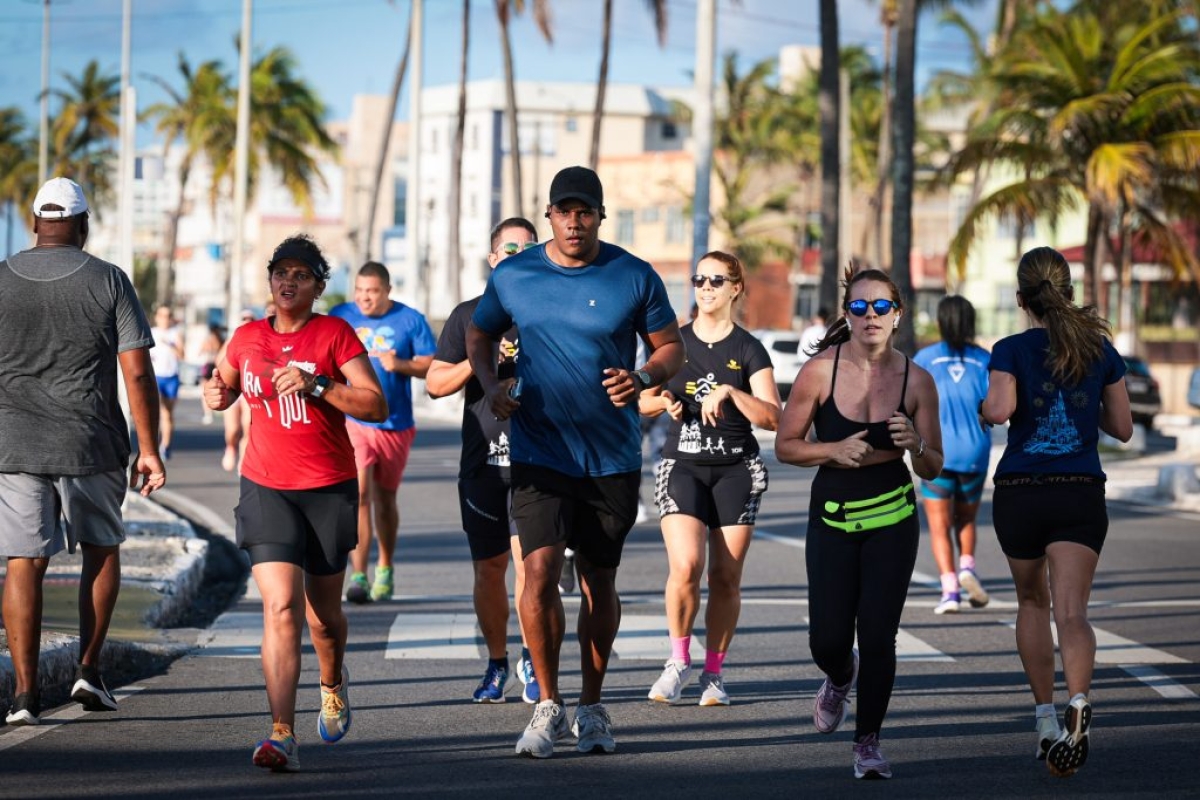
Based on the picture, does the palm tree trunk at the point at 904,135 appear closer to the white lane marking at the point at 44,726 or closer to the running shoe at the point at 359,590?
the running shoe at the point at 359,590

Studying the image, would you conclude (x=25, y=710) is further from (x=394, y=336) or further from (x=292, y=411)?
(x=394, y=336)

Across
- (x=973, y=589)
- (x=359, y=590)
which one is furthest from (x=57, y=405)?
(x=973, y=589)

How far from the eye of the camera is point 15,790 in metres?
6.47

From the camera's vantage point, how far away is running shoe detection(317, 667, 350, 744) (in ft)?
24.2

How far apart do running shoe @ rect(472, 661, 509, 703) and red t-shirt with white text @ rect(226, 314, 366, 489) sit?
1724mm

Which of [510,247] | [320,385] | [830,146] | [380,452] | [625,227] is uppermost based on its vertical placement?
[625,227]

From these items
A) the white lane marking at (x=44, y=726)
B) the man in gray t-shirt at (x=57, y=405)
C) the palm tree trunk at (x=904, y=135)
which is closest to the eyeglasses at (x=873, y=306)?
the man in gray t-shirt at (x=57, y=405)

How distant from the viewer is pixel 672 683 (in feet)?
28.7

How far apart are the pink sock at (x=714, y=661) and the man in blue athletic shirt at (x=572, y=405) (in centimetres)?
127

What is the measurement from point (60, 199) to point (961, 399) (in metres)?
6.39

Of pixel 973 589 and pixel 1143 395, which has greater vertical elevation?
pixel 1143 395

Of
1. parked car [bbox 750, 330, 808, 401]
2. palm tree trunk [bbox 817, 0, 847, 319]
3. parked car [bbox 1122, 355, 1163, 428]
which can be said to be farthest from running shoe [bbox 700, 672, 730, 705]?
parked car [bbox 750, 330, 808, 401]

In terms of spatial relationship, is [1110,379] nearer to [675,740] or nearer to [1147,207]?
[675,740]

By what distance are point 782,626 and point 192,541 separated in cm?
481
